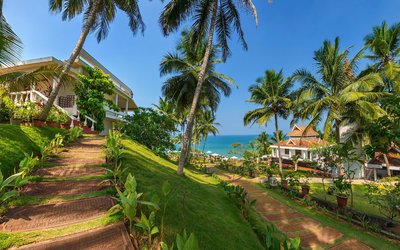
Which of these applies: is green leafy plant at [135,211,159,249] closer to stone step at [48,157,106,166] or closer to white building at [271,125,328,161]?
stone step at [48,157,106,166]

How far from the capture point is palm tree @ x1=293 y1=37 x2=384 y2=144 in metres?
12.5

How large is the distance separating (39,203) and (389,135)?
753cm

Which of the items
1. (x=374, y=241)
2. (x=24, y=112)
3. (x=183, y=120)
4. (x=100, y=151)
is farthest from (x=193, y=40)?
(x=183, y=120)

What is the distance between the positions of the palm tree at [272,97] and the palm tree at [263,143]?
1729cm

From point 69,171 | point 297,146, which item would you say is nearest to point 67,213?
point 69,171

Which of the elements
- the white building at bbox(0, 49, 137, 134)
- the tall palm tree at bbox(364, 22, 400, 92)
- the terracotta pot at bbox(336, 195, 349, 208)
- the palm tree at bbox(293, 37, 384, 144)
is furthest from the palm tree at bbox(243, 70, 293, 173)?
the white building at bbox(0, 49, 137, 134)

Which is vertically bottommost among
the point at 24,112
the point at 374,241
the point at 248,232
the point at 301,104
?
the point at 374,241

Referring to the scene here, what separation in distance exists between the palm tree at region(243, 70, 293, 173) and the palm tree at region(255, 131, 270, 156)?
17.3 meters

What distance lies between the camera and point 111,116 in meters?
16.2

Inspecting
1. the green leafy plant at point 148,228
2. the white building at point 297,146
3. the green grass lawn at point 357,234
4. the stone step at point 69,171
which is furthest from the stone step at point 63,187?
the white building at point 297,146

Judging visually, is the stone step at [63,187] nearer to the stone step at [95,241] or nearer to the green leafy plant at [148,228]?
the stone step at [95,241]

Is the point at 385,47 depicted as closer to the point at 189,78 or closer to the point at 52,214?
the point at 189,78

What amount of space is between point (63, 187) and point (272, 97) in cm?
1765

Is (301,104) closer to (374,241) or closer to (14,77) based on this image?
(374,241)
